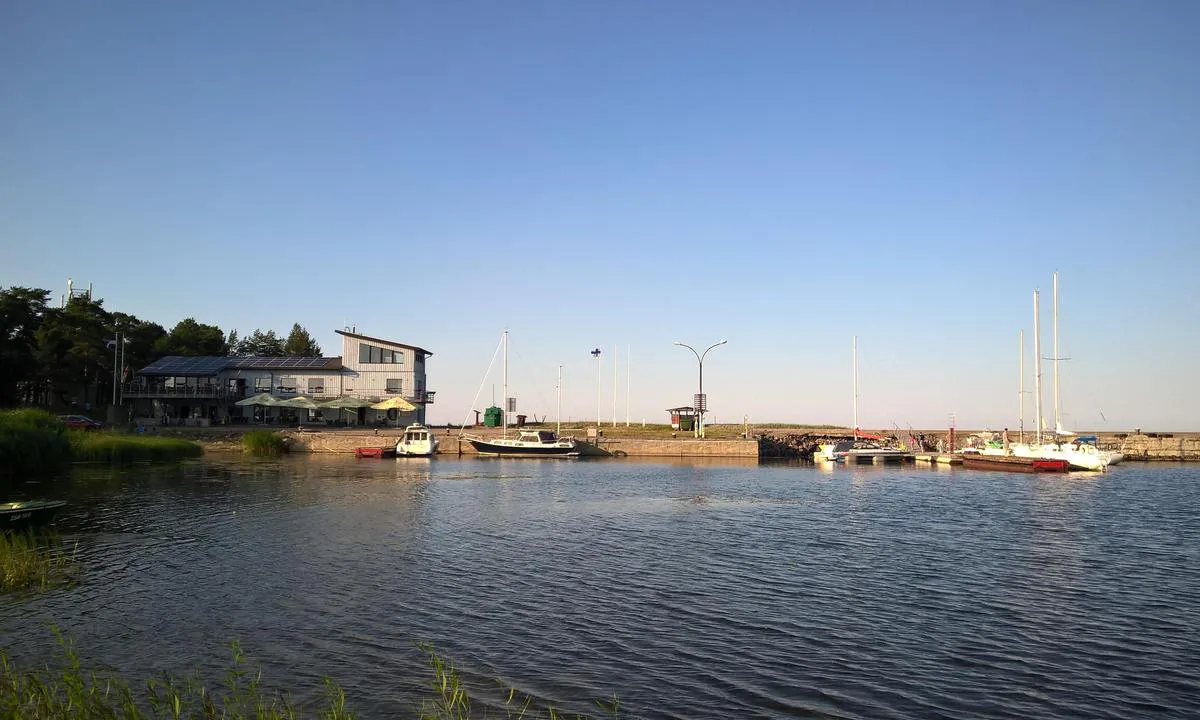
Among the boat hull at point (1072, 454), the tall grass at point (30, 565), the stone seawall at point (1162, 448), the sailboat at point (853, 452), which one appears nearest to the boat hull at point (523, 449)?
the sailboat at point (853, 452)

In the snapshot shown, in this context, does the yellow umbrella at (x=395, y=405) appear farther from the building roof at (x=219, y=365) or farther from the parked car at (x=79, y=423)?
the parked car at (x=79, y=423)

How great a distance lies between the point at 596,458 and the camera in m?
84.2

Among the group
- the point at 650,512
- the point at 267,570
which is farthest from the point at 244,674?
the point at 650,512

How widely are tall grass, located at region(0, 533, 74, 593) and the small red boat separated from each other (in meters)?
71.3

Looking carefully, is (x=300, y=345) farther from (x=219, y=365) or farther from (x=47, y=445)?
(x=47, y=445)

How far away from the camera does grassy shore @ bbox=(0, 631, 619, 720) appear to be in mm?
10625

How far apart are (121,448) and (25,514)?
36.1 meters

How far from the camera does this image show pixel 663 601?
20203mm

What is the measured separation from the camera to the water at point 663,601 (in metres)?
14.2

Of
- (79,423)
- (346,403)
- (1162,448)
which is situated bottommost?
(1162,448)

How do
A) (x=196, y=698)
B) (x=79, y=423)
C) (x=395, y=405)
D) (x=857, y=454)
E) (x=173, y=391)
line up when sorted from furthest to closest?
(x=173, y=391) < (x=395, y=405) < (x=857, y=454) < (x=79, y=423) < (x=196, y=698)

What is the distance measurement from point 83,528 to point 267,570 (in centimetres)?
1162

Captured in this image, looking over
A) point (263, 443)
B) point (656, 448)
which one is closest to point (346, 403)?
point (263, 443)

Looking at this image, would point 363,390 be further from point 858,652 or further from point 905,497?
point 858,652
